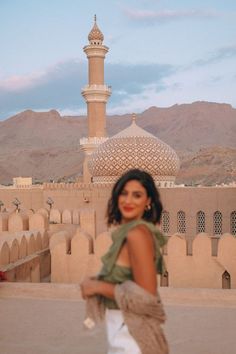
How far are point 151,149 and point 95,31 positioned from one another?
867 cm

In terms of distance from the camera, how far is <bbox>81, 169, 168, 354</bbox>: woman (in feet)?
6.80

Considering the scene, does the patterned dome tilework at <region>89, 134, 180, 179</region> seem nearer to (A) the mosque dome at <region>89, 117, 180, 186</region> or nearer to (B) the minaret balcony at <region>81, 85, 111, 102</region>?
(A) the mosque dome at <region>89, 117, 180, 186</region>

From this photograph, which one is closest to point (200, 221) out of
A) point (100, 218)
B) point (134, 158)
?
point (100, 218)

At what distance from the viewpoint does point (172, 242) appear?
8.29 m

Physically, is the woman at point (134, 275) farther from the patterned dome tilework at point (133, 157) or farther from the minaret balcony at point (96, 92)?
the minaret balcony at point (96, 92)

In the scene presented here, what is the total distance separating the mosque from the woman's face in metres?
5.71

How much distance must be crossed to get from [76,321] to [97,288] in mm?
3281

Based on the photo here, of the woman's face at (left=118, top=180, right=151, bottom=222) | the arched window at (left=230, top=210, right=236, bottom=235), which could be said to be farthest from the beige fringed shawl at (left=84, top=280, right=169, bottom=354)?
the arched window at (left=230, top=210, right=236, bottom=235)

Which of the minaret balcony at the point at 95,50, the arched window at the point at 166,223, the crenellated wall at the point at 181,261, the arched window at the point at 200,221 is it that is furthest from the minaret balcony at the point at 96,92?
the crenellated wall at the point at 181,261

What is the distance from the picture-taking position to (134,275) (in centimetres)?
208

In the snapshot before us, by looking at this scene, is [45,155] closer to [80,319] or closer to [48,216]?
[48,216]

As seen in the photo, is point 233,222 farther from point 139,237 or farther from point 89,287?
point 139,237

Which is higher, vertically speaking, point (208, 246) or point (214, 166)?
point (214, 166)

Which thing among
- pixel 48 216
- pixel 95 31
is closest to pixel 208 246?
pixel 48 216
